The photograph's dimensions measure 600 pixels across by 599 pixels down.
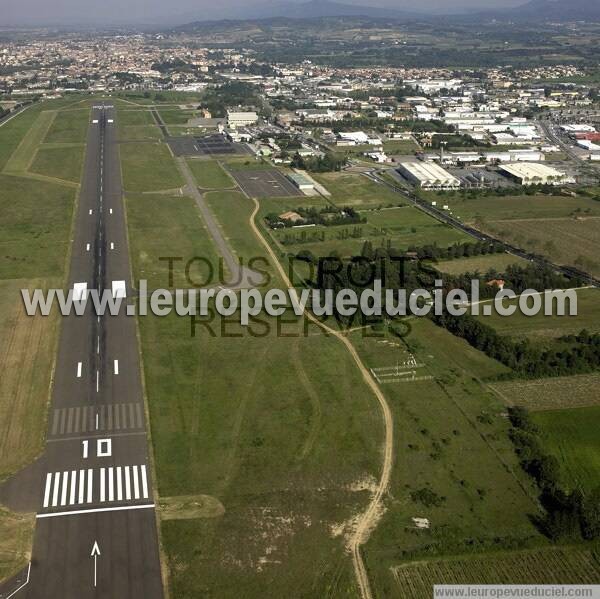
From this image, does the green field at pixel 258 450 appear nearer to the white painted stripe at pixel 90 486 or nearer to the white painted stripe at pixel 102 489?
the white painted stripe at pixel 102 489

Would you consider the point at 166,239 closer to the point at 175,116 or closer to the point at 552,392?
the point at 552,392

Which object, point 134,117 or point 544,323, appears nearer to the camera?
point 544,323

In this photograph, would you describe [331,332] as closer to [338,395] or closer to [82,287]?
[338,395]

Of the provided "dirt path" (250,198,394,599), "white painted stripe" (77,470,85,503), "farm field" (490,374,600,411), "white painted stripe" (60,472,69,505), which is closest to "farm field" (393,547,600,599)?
"dirt path" (250,198,394,599)

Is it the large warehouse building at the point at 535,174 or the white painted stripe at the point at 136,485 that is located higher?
the large warehouse building at the point at 535,174

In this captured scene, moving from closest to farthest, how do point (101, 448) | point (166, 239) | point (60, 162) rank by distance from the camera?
point (101, 448), point (166, 239), point (60, 162)

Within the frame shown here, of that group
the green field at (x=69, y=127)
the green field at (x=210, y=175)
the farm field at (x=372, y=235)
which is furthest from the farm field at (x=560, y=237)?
A: the green field at (x=69, y=127)

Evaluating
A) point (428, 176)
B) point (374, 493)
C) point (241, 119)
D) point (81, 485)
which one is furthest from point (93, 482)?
point (241, 119)
